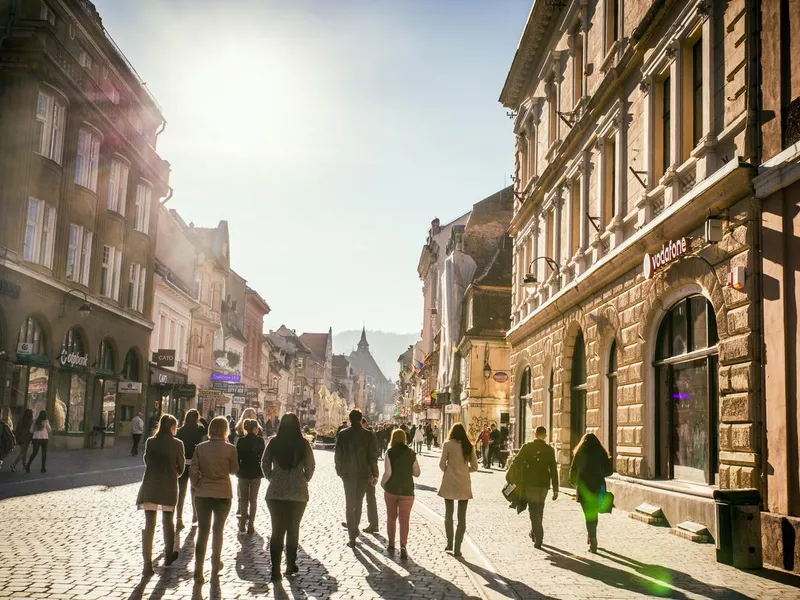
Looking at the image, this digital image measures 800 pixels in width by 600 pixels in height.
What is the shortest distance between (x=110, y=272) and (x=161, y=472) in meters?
28.1

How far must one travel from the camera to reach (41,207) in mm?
28547

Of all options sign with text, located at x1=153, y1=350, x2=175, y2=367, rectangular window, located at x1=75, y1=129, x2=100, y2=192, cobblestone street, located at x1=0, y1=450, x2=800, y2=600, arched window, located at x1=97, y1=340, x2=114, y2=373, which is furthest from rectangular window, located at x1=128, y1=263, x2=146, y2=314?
cobblestone street, located at x1=0, y1=450, x2=800, y2=600

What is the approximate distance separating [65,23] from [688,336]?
24.3 meters

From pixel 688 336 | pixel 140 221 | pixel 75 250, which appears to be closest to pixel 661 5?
pixel 688 336

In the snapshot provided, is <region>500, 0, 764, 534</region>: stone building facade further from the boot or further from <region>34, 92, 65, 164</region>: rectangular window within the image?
<region>34, 92, 65, 164</region>: rectangular window

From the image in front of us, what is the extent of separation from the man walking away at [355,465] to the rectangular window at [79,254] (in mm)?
21979

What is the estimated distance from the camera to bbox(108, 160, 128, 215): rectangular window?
116 feet

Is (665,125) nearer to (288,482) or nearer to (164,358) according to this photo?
(288,482)

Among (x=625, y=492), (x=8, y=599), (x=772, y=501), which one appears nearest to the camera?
(x=8, y=599)

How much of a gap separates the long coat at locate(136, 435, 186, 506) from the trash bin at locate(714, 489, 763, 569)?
6.36 m

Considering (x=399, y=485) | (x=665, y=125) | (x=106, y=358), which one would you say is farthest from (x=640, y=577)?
(x=106, y=358)

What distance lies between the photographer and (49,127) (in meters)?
28.7

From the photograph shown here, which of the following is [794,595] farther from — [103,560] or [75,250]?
[75,250]

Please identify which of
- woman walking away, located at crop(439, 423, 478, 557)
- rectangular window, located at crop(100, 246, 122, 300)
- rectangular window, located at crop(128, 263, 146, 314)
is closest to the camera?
woman walking away, located at crop(439, 423, 478, 557)
